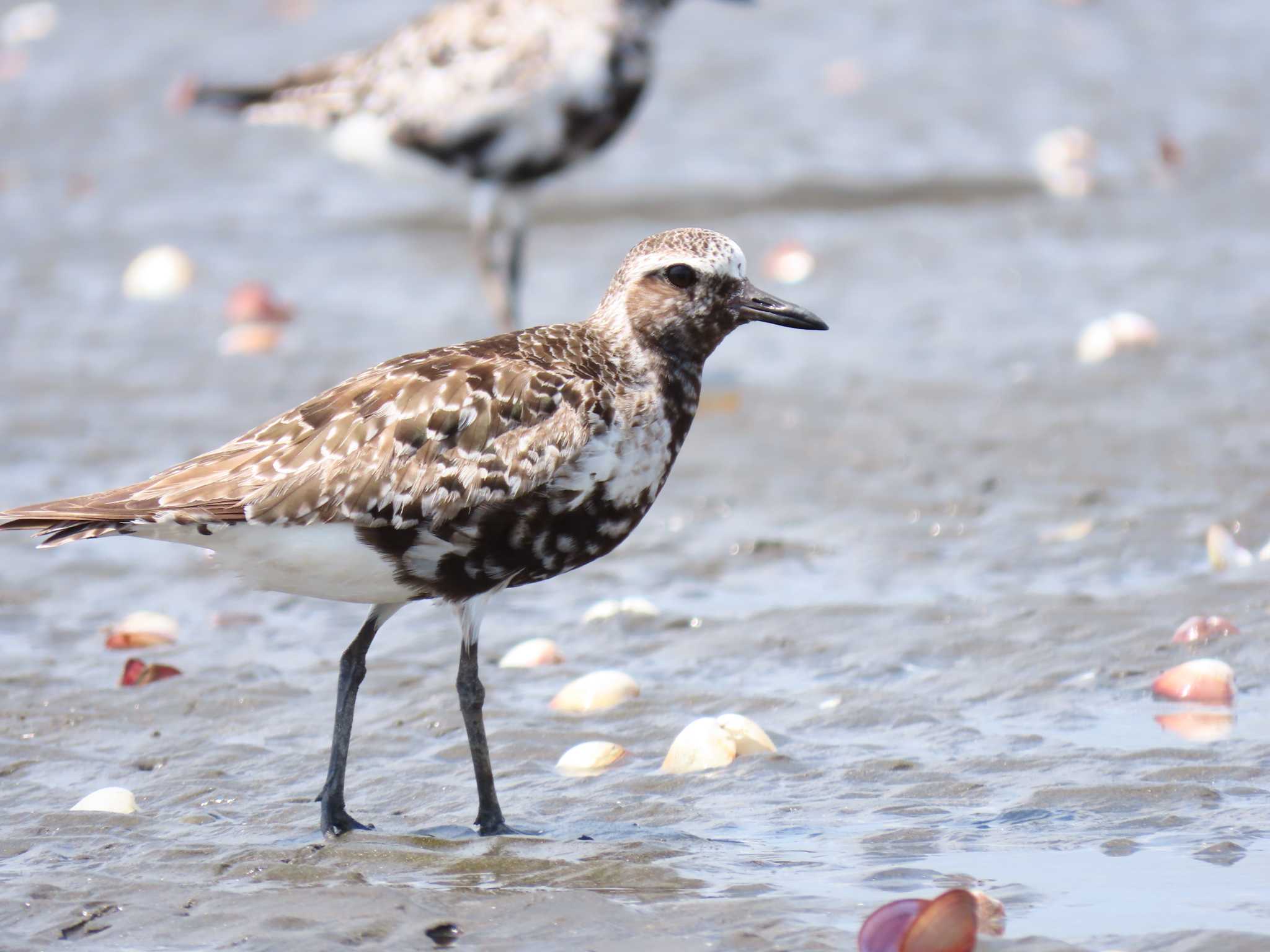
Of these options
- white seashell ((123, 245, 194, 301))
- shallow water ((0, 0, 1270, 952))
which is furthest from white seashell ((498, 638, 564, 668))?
white seashell ((123, 245, 194, 301))

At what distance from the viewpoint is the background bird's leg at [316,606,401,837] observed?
19.6ft

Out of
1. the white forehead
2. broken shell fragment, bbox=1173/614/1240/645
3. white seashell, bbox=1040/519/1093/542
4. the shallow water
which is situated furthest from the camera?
white seashell, bbox=1040/519/1093/542

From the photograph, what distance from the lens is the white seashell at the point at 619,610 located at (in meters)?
8.15

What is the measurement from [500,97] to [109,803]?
7.15 metres

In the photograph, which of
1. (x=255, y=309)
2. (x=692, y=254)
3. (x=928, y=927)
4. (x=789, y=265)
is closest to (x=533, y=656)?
(x=692, y=254)

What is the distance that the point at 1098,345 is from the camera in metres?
11.3

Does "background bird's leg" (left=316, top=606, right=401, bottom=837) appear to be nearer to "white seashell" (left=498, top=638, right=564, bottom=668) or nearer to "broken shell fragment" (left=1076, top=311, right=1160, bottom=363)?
"white seashell" (left=498, top=638, right=564, bottom=668)

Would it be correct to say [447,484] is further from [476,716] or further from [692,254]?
[692,254]

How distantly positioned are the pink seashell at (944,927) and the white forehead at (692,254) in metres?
2.40

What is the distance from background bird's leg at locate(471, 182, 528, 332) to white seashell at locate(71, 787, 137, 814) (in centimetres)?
656

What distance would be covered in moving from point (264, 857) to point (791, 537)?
13.0 feet

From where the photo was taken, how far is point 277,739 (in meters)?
7.01

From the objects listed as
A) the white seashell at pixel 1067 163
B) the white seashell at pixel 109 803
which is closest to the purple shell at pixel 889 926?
the white seashell at pixel 109 803

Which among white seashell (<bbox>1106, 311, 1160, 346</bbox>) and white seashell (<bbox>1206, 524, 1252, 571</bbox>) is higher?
Result: white seashell (<bbox>1106, 311, 1160, 346</bbox>)
